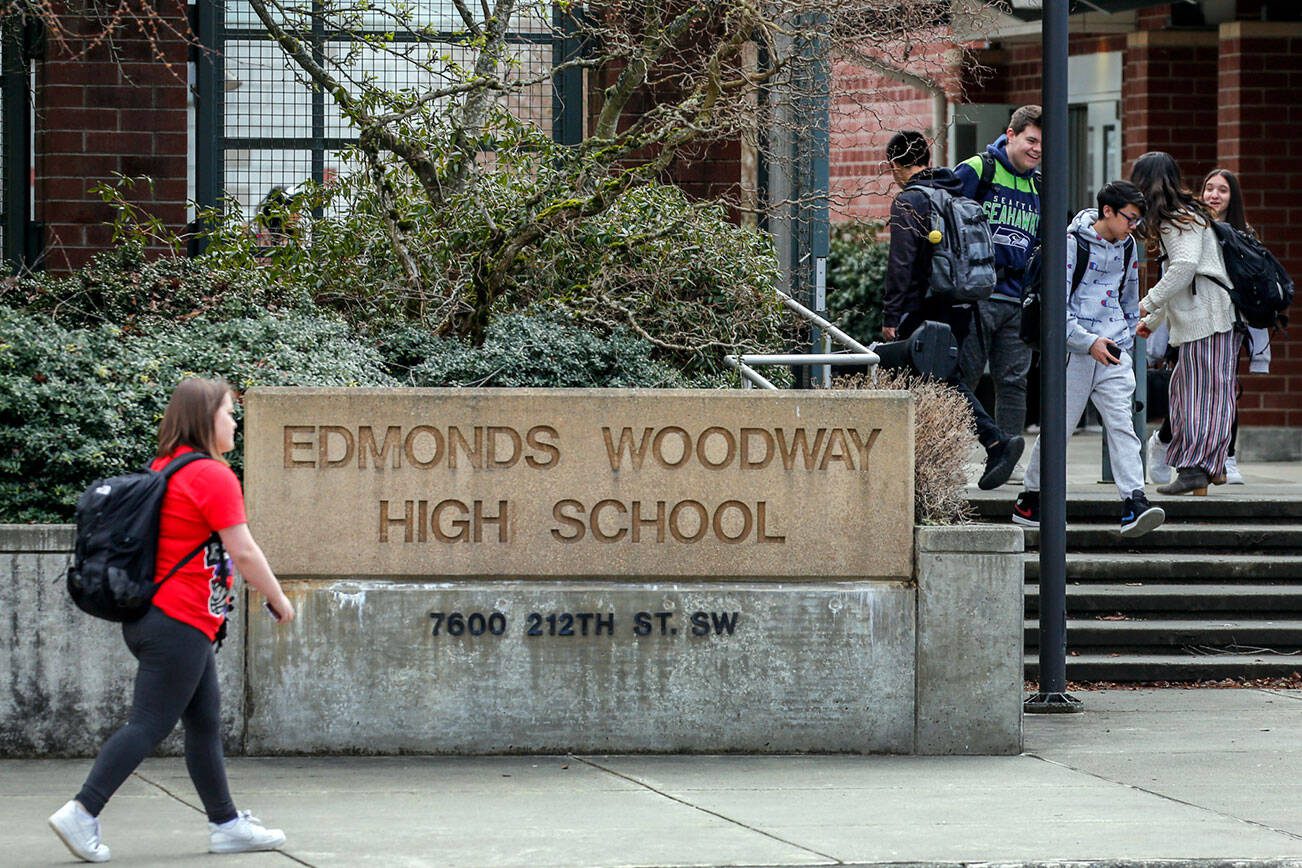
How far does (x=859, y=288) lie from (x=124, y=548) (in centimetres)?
1189

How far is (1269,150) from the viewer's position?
1527cm

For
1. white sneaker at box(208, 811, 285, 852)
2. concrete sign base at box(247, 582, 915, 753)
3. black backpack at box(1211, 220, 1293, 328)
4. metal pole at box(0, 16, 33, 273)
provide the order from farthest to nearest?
metal pole at box(0, 16, 33, 273), black backpack at box(1211, 220, 1293, 328), concrete sign base at box(247, 582, 915, 753), white sneaker at box(208, 811, 285, 852)

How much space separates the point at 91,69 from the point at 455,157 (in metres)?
3.00

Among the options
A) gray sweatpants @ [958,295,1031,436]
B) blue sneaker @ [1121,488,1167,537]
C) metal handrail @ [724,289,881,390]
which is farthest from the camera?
gray sweatpants @ [958,295,1031,436]

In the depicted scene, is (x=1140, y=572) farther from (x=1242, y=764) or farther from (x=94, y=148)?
(x=94, y=148)

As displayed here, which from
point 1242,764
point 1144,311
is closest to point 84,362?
point 1242,764

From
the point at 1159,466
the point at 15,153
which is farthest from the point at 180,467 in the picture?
the point at 1159,466

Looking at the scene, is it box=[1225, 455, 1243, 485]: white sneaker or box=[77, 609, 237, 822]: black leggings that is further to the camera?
box=[1225, 455, 1243, 485]: white sneaker

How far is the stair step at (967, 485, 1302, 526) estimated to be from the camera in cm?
1102

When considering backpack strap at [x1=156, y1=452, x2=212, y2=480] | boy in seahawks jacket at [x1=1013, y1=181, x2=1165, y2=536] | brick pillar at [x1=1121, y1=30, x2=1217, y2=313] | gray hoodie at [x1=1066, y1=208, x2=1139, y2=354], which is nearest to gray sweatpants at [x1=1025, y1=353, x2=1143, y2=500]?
boy in seahawks jacket at [x1=1013, y1=181, x2=1165, y2=536]

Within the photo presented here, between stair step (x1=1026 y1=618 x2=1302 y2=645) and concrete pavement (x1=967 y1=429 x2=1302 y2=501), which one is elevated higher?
concrete pavement (x1=967 y1=429 x2=1302 y2=501)

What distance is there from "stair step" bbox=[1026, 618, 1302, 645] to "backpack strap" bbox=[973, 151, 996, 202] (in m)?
2.35

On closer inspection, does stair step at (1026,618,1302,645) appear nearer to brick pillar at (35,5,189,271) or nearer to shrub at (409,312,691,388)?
shrub at (409,312,691,388)

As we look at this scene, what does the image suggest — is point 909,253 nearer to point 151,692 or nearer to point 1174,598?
point 1174,598
